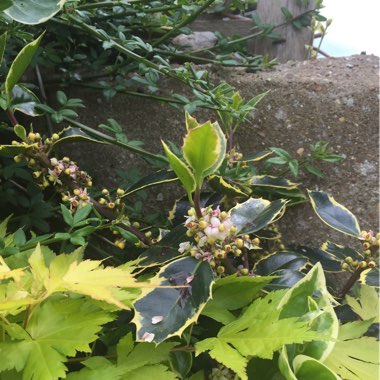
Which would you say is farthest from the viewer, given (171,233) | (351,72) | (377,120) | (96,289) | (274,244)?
(351,72)

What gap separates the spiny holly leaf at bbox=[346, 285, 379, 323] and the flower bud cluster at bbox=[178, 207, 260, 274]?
0.23 meters

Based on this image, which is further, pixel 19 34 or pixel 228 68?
A: pixel 228 68

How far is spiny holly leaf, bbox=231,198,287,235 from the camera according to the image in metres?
0.70

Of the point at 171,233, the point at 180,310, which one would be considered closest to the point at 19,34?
the point at 171,233

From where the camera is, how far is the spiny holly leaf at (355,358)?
22.8 inches

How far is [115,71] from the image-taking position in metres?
1.09

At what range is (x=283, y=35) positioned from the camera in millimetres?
1394

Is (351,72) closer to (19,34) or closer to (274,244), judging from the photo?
(274,244)

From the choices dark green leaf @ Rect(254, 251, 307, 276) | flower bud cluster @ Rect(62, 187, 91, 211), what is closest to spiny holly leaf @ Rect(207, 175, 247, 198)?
dark green leaf @ Rect(254, 251, 307, 276)

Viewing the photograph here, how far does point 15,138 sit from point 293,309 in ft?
2.31

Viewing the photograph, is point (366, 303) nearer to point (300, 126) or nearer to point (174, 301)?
point (174, 301)

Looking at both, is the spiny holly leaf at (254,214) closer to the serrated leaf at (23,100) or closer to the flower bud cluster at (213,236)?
the flower bud cluster at (213,236)

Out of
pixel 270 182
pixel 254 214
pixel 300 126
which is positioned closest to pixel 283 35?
pixel 300 126

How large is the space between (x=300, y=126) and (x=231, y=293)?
55 centimetres
